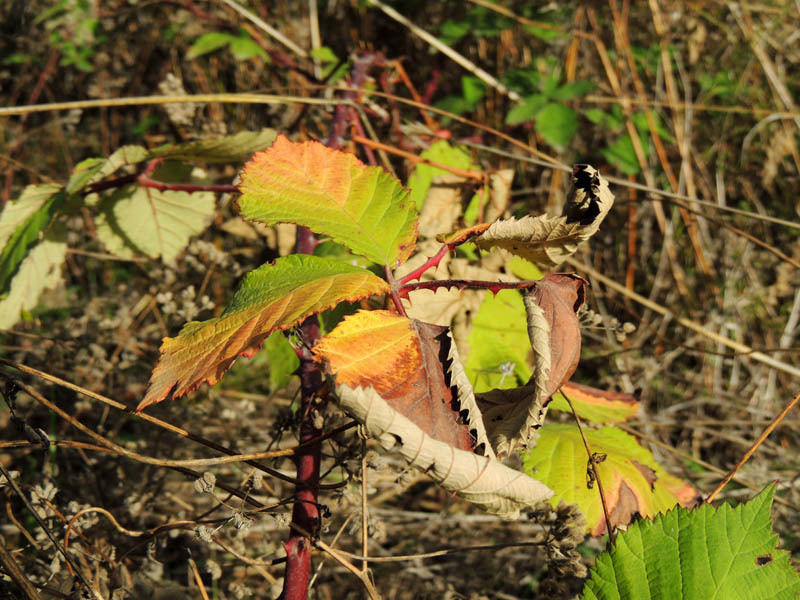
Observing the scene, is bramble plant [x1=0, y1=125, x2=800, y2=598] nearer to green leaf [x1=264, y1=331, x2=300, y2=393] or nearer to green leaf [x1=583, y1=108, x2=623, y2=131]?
green leaf [x1=264, y1=331, x2=300, y2=393]

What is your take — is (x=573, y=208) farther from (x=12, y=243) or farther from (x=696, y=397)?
(x=696, y=397)

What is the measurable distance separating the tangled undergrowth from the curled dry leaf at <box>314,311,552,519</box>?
1.16 ft

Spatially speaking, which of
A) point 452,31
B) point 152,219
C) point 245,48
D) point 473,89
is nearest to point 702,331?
point 473,89

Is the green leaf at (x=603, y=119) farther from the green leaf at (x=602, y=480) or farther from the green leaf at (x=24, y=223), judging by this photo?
the green leaf at (x=24, y=223)

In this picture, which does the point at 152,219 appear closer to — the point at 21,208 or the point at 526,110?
→ the point at 21,208

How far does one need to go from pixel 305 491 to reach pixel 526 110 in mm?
1717

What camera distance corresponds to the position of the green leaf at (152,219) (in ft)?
5.20

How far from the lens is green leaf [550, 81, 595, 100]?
2307 millimetres

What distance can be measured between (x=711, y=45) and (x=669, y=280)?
120cm

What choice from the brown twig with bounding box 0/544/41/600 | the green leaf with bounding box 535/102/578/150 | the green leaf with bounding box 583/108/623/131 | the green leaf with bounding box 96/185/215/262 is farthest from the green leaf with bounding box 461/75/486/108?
the brown twig with bounding box 0/544/41/600

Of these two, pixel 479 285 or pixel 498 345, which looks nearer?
pixel 479 285

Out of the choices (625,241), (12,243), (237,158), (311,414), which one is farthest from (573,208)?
(625,241)

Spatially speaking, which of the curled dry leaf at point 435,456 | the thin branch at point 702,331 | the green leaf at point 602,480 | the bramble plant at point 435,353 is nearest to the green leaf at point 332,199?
the bramble plant at point 435,353

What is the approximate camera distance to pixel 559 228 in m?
0.92
